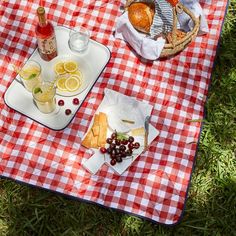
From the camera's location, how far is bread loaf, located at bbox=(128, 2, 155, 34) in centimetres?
304

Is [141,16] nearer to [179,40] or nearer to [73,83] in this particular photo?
[179,40]

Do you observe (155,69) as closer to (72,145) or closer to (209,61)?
(209,61)

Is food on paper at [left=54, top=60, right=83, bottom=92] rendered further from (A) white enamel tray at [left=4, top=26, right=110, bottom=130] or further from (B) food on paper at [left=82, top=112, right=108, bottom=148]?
(B) food on paper at [left=82, top=112, right=108, bottom=148]

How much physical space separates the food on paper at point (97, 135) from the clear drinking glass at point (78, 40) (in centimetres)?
52

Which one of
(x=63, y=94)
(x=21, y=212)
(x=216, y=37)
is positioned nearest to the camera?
(x=21, y=212)

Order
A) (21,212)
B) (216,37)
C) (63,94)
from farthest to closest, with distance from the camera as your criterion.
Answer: (216,37), (63,94), (21,212)

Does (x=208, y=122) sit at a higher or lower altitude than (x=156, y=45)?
lower

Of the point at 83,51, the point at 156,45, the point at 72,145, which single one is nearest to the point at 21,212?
the point at 72,145

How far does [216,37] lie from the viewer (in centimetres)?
318

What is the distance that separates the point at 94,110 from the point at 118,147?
0.31m

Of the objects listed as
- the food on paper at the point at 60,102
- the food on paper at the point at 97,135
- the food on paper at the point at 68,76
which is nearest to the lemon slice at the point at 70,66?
the food on paper at the point at 68,76

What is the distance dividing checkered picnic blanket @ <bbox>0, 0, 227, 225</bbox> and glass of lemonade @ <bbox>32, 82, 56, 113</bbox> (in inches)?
5.2

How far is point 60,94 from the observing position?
9.77ft

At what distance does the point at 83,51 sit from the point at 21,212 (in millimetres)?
1100
